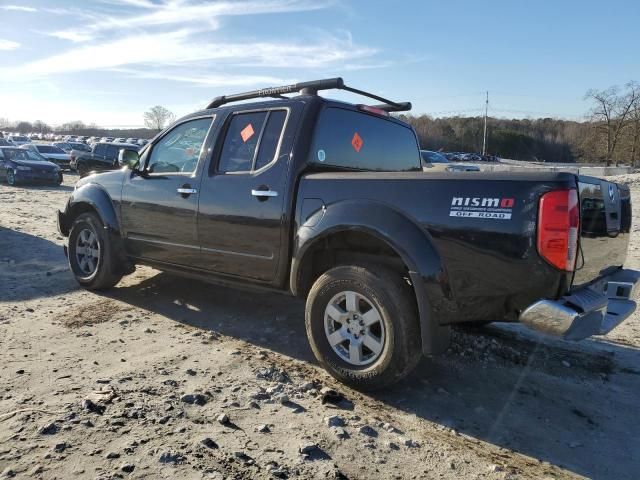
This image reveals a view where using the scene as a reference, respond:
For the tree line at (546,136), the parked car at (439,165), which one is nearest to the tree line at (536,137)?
the tree line at (546,136)

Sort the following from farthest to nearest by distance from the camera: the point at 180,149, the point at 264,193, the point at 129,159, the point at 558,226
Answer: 1. the point at 129,159
2. the point at 180,149
3. the point at 264,193
4. the point at 558,226

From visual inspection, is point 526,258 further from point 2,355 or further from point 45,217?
point 45,217


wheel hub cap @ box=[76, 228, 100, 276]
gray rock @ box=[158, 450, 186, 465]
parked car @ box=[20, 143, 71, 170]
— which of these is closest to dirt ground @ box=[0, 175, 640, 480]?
gray rock @ box=[158, 450, 186, 465]

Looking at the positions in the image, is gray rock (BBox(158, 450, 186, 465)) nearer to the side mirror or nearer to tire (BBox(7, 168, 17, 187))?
the side mirror

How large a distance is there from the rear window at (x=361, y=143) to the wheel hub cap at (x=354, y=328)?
118cm

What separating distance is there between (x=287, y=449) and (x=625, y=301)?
238 centimetres

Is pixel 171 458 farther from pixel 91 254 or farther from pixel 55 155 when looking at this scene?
pixel 55 155

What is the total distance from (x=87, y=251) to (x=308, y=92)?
3.23 metres

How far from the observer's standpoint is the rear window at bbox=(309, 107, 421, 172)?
13.8 feet

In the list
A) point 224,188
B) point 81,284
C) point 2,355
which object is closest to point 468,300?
point 224,188

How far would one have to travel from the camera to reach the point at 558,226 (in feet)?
9.21

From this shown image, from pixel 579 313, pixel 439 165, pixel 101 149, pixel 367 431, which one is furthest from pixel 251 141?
pixel 101 149

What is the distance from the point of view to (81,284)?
5848 millimetres

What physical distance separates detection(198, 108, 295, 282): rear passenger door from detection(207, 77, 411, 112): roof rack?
12.9 inches
